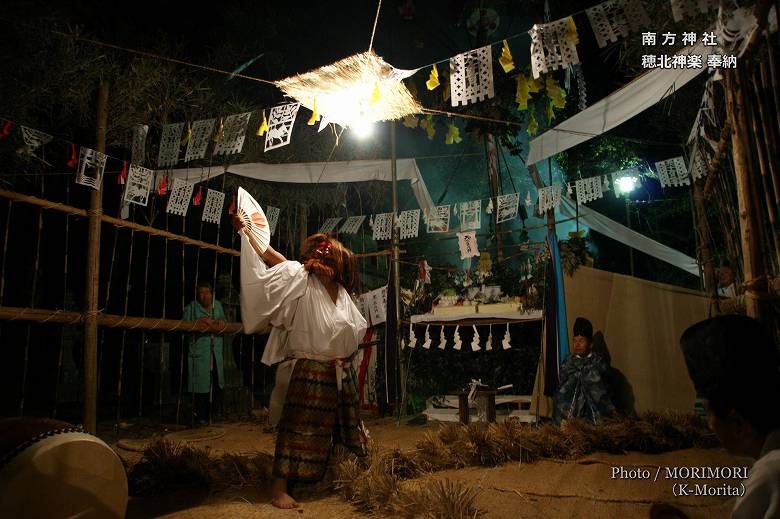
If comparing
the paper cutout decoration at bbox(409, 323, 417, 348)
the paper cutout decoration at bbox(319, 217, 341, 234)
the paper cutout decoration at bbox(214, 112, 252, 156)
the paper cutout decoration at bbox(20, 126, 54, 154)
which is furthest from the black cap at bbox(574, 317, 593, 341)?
the paper cutout decoration at bbox(20, 126, 54, 154)

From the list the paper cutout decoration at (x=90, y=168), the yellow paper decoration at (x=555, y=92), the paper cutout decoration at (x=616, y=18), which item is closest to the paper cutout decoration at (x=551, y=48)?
the paper cutout decoration at (x=616, y=18)

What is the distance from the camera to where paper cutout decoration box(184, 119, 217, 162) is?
6.64m

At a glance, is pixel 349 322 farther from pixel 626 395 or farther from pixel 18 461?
pixel 626 395

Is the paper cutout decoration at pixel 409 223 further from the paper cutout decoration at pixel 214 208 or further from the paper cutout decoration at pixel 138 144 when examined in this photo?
the paper cutout decoration at pixel 138 144

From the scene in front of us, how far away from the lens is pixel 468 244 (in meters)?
8.22

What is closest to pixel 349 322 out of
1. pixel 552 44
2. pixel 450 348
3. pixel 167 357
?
pixel 552 44

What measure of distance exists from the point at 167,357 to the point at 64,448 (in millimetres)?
6878

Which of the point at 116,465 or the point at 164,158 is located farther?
the point at 164,158

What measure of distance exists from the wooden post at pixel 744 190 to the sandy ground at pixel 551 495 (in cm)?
152

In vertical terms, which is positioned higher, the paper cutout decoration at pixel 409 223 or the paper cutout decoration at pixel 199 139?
the paper cutout decoration at pixel 199 139

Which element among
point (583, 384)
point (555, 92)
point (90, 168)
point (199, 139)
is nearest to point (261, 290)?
point (90, 168)

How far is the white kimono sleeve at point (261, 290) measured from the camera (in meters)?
3.93

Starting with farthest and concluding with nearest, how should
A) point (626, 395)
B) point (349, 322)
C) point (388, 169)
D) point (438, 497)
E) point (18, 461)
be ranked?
point (388, 169) < point (626, 395) < point (349, 322) < point (438, 497) < point (18, 461)

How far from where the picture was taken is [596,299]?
23.2 ft
